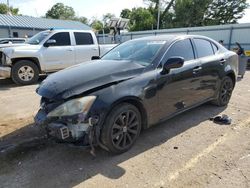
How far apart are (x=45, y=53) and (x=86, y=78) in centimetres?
625

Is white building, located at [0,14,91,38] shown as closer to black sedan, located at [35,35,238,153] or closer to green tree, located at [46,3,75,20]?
black sedan, located at [35,35,238,153]

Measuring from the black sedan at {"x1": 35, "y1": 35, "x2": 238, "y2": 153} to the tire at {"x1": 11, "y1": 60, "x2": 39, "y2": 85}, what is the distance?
199 inches

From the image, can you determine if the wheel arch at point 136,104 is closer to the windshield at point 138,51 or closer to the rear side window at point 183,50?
the windshield at point 138,51

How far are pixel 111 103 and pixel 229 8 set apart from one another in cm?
4049

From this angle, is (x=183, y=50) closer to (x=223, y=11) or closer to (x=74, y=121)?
(x=74, y=121)

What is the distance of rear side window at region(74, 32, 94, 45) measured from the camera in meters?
10.3

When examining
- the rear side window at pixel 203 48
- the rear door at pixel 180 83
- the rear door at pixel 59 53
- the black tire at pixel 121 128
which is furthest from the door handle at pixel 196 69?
the rear door at pixel 59 53

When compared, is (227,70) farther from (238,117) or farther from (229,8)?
(229,8)

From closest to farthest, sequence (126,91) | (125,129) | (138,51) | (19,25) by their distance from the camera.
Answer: (126,91) → (125,129) → (138,51) → (19,25)

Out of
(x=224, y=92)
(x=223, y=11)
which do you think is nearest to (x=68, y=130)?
(x=224, y=92)

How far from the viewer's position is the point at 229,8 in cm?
3869

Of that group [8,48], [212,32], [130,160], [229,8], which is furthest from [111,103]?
[229,8]

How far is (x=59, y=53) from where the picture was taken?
9766 mm

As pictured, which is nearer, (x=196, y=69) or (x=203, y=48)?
(x=196, y=69)
